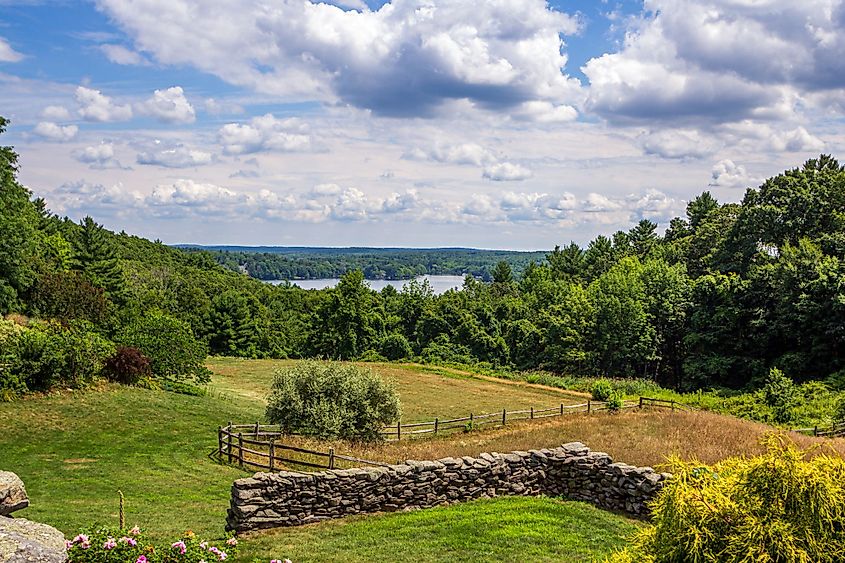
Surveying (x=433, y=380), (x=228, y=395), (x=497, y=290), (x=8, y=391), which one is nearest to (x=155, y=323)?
(x=228, y=395)

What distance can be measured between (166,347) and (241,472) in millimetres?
15005

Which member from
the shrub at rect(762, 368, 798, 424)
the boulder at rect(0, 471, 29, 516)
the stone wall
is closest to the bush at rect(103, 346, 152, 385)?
the stone wall

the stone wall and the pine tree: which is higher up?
the pine tree

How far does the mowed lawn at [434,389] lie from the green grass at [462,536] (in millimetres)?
16623

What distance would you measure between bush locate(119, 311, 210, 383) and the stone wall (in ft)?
65.0

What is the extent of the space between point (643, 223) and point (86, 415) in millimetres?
87678

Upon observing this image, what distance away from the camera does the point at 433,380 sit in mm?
46844

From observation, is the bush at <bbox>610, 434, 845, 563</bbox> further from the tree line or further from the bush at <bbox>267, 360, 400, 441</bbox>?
the tree line

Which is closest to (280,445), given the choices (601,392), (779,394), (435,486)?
(435,486)

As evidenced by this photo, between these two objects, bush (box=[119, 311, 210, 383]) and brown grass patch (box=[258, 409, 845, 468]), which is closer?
brown grass patch (box=[258, 409, 845, 468])

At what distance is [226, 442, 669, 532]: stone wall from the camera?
480 inches

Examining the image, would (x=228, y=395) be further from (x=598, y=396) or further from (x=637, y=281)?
(x=637, y=281)

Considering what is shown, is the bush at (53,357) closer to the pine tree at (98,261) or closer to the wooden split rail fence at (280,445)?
the wooden split rail fence at (280,445)

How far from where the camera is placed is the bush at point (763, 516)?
4379 mm
